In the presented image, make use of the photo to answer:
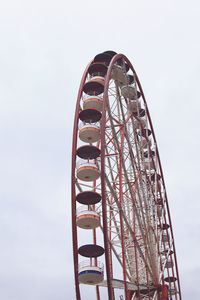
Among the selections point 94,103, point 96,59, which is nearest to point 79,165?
point 94,103

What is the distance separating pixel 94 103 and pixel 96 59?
3915 millimetres

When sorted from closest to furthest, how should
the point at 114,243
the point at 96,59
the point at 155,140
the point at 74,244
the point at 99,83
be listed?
1. the point at 74,244
2. the point at 114,243
3. the point at 99,83
4. the point at 96,59
5. the point at 155,140

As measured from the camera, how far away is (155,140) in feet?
→ 116

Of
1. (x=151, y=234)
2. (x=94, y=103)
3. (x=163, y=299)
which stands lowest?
(x=163, y=299)

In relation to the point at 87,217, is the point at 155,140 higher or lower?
higher

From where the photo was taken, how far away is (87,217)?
66.1 feet

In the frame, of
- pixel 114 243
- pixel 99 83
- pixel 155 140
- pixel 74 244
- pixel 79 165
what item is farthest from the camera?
pixel 155 140

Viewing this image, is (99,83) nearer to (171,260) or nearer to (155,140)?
(155,140)

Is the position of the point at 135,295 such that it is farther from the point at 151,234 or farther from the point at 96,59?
the point at 96,59

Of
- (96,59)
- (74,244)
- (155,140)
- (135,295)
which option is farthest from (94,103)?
(135,295)

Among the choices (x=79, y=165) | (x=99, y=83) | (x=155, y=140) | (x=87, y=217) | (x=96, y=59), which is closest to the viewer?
(x=87, y=217)

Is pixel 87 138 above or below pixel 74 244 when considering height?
above

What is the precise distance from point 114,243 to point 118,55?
12.7m

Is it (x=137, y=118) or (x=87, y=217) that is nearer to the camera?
(x=87, y=217)
